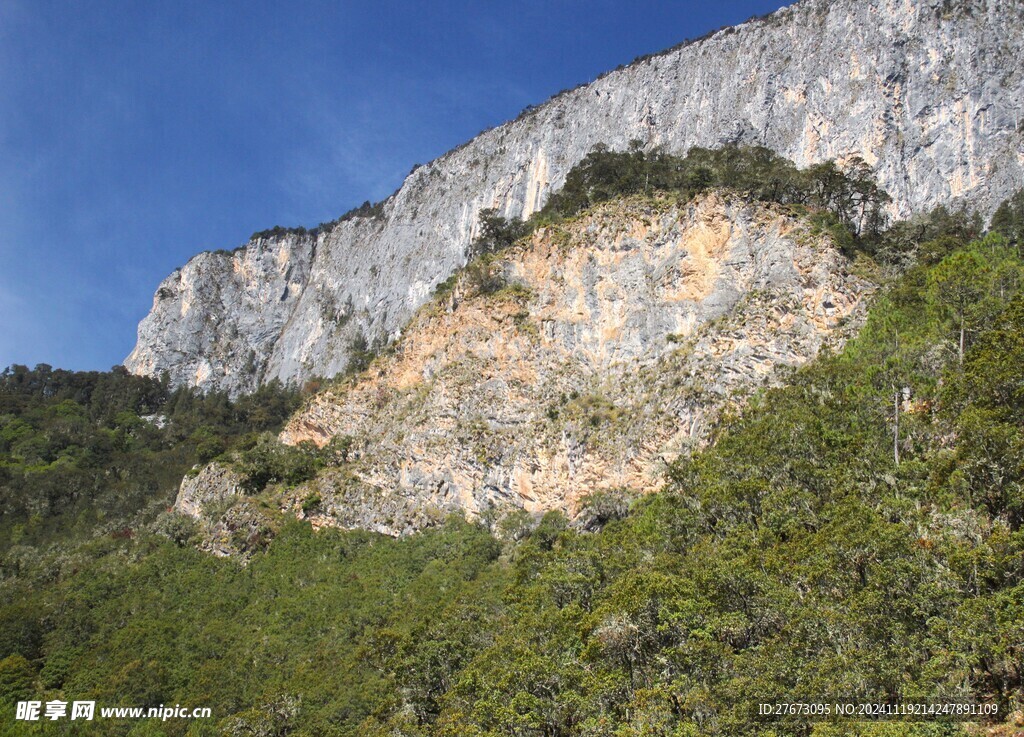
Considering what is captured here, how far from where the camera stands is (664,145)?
78.8m

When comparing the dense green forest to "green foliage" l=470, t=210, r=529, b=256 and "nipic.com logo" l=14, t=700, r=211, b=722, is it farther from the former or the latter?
"green foliage" l=470, t=210, r=529, b=256

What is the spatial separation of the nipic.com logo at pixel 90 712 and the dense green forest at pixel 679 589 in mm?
510

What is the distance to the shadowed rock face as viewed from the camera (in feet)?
204

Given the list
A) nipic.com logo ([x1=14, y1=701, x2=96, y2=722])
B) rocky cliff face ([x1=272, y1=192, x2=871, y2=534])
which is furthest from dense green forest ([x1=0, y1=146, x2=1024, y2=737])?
rocky cliff face ([x1=272, y1=192, x2=871, y2=534])

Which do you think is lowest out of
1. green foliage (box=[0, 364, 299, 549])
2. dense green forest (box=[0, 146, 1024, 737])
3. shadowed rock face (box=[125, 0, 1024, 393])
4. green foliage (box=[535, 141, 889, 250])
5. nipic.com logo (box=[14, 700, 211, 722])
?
nipic.com logo (box=[14, 700, 211, 722])

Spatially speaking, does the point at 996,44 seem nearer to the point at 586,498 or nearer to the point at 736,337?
the point at 736,337

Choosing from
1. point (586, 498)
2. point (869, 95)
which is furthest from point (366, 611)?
point (869, 95)

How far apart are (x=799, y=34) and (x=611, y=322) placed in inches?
1515

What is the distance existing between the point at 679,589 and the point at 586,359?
100ft

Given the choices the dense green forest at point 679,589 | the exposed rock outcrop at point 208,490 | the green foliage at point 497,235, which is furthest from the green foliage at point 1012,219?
the exposed rock outcrop at point 208,490

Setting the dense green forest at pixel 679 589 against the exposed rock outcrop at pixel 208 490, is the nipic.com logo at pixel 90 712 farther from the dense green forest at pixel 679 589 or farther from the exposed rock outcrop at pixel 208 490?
the exposed rock outcrop at pixel 208 490

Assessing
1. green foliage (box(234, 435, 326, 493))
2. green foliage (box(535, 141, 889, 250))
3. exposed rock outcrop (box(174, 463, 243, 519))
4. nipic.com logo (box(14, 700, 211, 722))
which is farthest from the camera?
green foliage (box(234, 435, 326, 493))

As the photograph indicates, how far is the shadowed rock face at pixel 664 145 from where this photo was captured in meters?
62.0

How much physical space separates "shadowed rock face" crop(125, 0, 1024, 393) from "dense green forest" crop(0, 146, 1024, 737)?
33.3 ft
